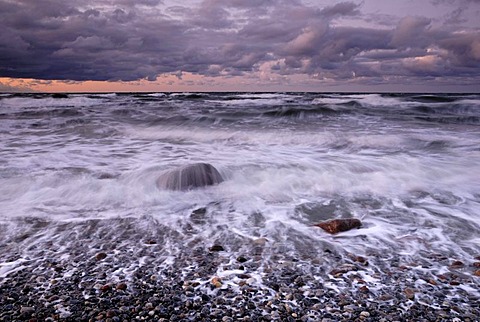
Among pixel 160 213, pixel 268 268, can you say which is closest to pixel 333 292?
pixel 268 268

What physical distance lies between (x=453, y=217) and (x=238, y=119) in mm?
14276

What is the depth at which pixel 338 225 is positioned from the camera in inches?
140

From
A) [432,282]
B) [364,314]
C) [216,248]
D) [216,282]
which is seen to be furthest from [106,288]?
[432,282]

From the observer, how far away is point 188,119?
17047 mm

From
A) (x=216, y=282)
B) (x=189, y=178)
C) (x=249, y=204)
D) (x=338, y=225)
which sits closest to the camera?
(x=216, y=282)

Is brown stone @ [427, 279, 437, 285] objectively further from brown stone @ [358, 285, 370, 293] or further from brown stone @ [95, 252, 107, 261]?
brown stone @ [95, 252, 107, 261]

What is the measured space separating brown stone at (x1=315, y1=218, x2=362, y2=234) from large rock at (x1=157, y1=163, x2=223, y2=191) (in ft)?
6.82

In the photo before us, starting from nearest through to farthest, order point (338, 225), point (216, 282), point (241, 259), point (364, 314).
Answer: point (364, 314), point (216, 282), point (241, 259), point (338, 225)

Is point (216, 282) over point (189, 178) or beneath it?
beneath

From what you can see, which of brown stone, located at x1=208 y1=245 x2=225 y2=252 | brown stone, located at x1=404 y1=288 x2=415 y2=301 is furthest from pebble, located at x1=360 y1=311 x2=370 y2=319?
brown stone, located at x1=208 y1=245 x2=225 y2=252

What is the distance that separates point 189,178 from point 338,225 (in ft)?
7.79

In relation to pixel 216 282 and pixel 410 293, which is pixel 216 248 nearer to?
pixel 216 282

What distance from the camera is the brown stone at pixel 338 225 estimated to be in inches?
139

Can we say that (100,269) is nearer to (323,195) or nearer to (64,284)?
(64,284)
